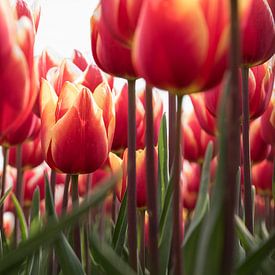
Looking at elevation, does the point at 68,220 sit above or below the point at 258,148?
above

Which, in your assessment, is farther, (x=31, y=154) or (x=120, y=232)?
(x=31, y=154)

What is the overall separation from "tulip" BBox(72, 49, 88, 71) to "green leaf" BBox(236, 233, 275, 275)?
2.20ft

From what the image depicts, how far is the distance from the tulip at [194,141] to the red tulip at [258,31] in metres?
0.57

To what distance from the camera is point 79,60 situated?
1.04 m

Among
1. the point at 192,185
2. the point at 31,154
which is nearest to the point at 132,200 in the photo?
the point at 31,154

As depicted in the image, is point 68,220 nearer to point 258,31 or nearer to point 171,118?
point 258,31

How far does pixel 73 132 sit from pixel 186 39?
0.33 meters

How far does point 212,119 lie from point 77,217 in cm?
60

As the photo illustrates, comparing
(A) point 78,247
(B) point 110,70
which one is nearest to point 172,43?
(B) point 110,70

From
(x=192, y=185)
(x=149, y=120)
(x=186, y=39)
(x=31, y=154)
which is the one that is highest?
(x=186, y=39)

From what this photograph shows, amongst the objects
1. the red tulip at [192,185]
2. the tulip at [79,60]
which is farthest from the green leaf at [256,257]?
the red tulip at [192,185]

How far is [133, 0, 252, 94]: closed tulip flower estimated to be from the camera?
0.45 metres

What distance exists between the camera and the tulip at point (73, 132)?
74 centimetres

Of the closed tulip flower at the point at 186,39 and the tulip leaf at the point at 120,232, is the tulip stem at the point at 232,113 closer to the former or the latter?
the closed tulip flower at the point at 186,39
